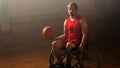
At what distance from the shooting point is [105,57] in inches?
233

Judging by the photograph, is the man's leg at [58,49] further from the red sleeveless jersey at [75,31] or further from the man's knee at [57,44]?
the red sleeveless jersey at [75,31]

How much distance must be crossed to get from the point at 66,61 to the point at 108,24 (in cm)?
658

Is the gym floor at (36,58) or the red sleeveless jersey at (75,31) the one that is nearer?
the red sleeveless jersey at (75,31)

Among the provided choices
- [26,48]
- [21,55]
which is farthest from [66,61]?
[26,48]

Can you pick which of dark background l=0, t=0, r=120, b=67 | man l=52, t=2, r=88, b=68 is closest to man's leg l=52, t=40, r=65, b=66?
man l=52, t=2, r=88, b=68

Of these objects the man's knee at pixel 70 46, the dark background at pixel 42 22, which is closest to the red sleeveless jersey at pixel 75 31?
the man's knee at pixel 70 46

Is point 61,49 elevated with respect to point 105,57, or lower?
elevated

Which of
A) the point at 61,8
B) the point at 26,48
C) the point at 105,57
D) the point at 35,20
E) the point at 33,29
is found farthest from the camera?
the point at 61,8

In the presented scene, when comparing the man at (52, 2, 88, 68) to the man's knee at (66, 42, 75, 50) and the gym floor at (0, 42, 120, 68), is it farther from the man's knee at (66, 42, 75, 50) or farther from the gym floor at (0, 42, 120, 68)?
the gym floor at (0, 42, 120, 68)

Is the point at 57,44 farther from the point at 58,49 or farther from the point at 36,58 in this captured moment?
the point at 36,58

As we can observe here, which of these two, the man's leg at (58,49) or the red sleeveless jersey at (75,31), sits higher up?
the red sleeveless jersey at (75,31)

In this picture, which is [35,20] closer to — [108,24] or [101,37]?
[108,24]

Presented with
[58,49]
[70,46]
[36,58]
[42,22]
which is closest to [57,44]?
[58,49]

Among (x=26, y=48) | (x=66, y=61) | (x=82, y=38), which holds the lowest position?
(x=26, y=48)
